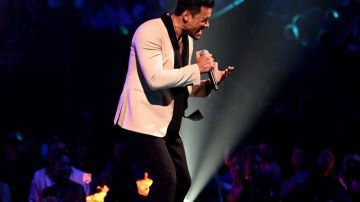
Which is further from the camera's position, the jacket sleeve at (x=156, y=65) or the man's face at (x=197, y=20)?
the man's face at (x=197, y=20)

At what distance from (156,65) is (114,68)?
643cm

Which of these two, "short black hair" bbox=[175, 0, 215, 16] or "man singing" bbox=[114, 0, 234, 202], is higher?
"short black hair" bbox=[175, 0, 215, 16]

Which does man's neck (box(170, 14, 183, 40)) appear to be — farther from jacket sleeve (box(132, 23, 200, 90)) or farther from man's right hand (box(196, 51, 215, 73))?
man's right hand (box(196, 51, 215, 73))

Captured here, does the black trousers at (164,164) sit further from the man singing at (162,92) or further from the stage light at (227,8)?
the stage light at (227,8)

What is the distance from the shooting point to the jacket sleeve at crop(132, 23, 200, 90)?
340 cm

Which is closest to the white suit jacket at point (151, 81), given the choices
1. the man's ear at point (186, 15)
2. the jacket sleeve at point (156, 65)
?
the jacket sleeve at point (156, 65)

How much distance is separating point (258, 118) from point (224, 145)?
48.9 inches

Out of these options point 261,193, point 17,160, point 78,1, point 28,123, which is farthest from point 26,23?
point 261,193

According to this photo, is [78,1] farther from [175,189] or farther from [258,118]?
[175,189]

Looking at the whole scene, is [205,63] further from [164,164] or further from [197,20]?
[164,164]

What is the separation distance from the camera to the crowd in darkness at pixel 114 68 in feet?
26.3

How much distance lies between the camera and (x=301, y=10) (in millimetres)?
9039

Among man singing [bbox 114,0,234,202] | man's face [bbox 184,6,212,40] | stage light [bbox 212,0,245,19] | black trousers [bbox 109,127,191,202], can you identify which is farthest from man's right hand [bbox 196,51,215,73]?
stage light [bbox 212,0,245,19]

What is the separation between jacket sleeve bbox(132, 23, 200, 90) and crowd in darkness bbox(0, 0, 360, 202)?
13.4 ft
